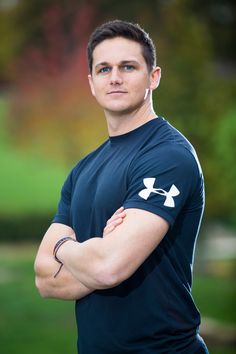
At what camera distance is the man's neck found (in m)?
2.30

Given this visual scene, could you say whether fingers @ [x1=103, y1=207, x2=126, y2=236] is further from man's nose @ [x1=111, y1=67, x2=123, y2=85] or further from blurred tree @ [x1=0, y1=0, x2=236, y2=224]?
blurred tree @ [x1=0, y1=0, x2=236, y2=224]

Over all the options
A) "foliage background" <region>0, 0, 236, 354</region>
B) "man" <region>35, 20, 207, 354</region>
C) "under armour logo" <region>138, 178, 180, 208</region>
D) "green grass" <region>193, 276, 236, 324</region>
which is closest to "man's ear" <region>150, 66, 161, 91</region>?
"man" <region>35, 20, 207, 354</region>

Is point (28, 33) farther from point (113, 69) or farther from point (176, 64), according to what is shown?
point (113, 69)

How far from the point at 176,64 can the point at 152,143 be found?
448 centimetres

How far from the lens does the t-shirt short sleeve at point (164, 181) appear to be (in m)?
2.05

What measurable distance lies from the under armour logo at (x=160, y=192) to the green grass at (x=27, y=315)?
4295 mm

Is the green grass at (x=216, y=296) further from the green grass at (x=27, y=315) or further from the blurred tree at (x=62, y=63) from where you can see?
the blurred tree at (x=62, y=63)

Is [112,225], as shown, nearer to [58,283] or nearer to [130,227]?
[130,227]

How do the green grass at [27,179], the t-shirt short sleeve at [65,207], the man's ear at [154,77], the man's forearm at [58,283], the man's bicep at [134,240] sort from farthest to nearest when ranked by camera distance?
the green grass at [27,179], the t-shirt short sleeve at [65,207], the man's ear at [154,77], the man's forearm at [58,283], the man's bicep at [134,240]

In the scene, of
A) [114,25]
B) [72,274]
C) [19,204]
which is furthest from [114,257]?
[19,204]

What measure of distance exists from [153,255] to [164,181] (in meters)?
0.23

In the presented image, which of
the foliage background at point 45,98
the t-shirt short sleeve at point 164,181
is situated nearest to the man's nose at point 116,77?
the t-shirt short sleeve at point 164,181

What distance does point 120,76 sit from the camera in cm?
226

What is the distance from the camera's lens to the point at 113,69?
A: 7.50 feet
